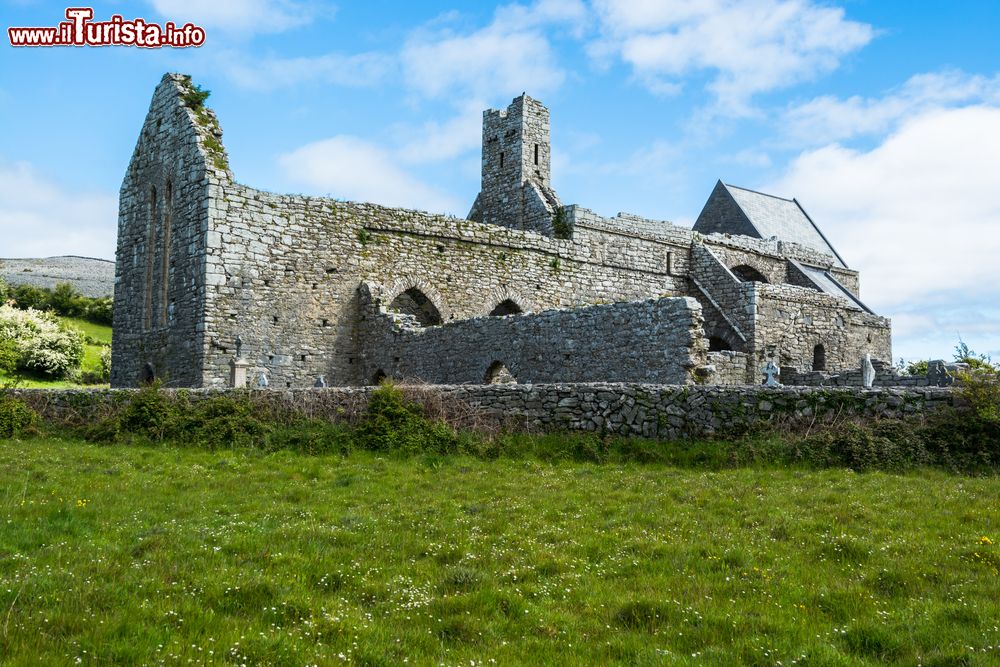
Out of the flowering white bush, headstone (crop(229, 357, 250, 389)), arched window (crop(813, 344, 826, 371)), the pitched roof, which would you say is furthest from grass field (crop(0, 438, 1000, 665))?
the pitched roof

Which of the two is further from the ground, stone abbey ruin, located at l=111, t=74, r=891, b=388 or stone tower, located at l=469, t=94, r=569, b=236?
stone tower, located at l=469, t=94, r=569, b=236

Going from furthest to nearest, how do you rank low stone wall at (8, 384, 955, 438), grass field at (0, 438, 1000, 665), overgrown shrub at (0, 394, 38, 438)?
overgrown shrub at (0, 394, 38, 438) → low stone wall at (8, 384, 955, 438) → grass field at (0, 438, 1000, 665)

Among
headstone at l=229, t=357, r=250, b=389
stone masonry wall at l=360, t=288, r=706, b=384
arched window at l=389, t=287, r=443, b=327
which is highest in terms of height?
arched window at l=389, t=287, r=443, b=327

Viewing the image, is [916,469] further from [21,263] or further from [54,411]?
[21,263]

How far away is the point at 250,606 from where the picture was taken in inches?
215

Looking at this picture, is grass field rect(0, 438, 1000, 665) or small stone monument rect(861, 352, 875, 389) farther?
small stone monument rect(861, 352, 875, 389)

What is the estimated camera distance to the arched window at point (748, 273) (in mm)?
30062

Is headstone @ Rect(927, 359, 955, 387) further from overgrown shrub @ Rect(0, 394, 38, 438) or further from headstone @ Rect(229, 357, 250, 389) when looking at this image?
overgrown shrub @ Rect(0, 394, 38, 438)

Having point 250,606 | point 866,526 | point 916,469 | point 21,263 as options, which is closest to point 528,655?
point 250,606

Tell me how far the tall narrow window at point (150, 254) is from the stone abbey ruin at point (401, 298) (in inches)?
2.4

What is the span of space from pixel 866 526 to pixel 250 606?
18.1ft

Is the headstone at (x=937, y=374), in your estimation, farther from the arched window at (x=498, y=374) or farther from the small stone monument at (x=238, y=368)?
the small stone monument at (x=238, y=368)

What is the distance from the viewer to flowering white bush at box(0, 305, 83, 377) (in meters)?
32.8

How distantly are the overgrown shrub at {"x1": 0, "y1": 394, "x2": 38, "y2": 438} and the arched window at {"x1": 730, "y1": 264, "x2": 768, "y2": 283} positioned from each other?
23069 mm
